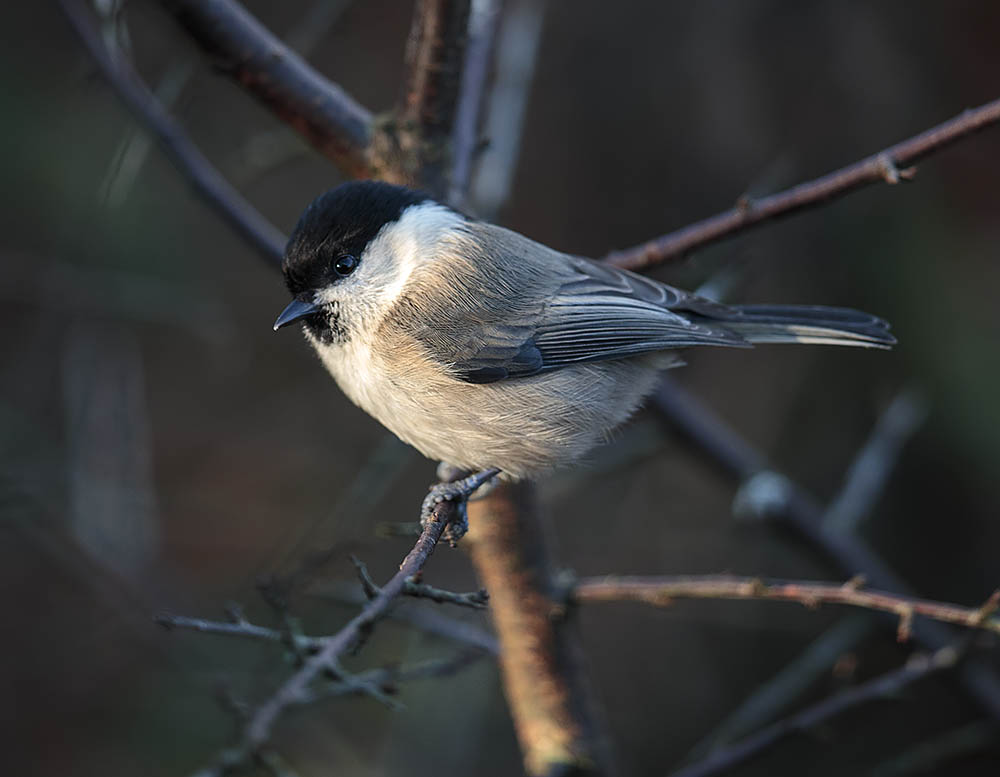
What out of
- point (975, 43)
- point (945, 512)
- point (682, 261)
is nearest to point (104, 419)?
point (682, 261)

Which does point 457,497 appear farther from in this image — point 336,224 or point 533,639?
point 336,224

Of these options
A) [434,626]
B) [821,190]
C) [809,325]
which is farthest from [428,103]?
[434,626]

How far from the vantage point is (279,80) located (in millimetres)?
2533

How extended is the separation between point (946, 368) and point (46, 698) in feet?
14.3

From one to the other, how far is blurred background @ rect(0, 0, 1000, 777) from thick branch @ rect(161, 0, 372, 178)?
0.73 m

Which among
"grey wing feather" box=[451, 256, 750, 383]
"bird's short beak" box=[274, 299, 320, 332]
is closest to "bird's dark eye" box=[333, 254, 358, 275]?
"bird's short beak" box=[274, 299, 320, 332]

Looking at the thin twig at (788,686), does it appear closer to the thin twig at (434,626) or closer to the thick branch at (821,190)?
the thin twig at (434,626)

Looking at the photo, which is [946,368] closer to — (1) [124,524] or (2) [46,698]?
(1) [124,524]

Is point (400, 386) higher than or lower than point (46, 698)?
higher

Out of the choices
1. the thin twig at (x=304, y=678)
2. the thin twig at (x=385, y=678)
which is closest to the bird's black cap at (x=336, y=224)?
the thin twig at (x=385, y=678)

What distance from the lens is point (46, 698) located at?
4.30 metres

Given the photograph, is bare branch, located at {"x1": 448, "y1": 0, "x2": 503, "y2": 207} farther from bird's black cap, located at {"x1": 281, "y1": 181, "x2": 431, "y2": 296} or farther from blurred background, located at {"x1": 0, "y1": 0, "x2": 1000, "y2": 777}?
blurred background, located at {"x1": 0, "y1": 0, "x2": 1000, "y2": 777}

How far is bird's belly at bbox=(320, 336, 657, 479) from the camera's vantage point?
8.18 feet

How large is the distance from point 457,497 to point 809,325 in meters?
1.23
